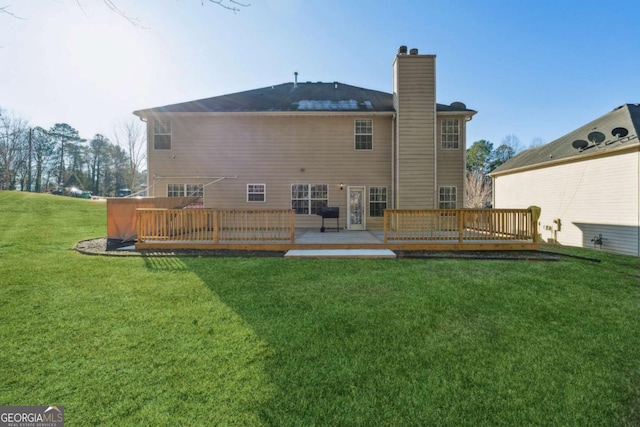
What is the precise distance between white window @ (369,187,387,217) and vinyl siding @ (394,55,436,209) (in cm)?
92

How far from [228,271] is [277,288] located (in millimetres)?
1532

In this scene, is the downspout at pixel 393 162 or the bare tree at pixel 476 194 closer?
the downspout at pixel 393 162

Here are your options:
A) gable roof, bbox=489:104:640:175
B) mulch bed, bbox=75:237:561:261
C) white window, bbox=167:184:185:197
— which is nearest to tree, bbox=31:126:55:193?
white window, bbox=167:184:185:197

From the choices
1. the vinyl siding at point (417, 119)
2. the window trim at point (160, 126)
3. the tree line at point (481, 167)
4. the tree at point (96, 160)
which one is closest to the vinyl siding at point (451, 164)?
the vinyl siding at point (417, 119)

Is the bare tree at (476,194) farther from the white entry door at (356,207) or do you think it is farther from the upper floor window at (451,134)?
the white entry door at (356,207)

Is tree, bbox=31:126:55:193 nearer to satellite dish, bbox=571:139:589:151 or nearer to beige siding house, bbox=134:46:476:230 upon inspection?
beige siding house, bbox=134:46:476:230

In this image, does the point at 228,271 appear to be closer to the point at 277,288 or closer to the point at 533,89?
the point at 277,288

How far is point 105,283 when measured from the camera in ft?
16.1

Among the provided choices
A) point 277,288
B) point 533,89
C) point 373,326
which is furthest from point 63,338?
point 533,89

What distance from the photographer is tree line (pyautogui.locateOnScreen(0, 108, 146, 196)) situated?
108ft

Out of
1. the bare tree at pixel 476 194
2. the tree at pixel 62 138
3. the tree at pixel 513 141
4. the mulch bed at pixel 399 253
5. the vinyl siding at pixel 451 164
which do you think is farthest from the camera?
the tree at pixel 513 141

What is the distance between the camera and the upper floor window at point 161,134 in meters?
12.3

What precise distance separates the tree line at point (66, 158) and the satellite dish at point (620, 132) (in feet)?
117

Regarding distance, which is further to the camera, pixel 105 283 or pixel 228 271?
pixel 228 271
